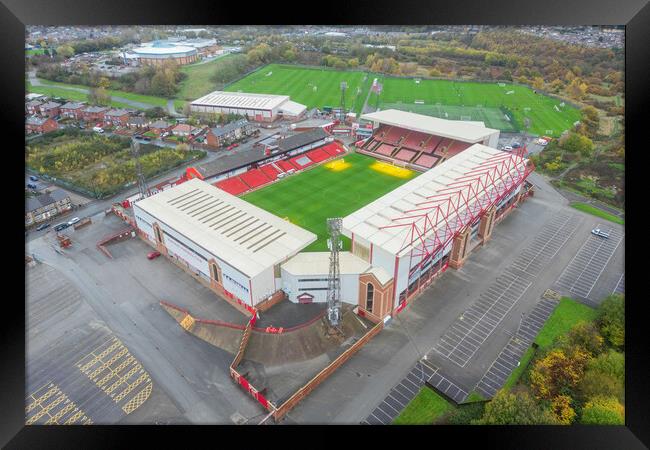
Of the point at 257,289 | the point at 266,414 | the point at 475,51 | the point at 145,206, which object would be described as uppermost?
the point at 475,51

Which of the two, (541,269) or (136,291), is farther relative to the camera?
(541,269)

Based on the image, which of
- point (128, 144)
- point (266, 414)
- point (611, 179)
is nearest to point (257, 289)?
point (266, 414)

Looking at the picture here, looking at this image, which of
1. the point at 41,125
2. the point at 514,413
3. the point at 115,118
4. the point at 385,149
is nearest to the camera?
the point at 514,413

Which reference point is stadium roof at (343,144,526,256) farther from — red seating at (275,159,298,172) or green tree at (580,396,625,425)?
red seating at (275,159,298,172)

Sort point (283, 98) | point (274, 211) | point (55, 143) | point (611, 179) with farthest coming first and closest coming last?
point (283, 98), point (55, 143), point (611, 179), point (274, 211)

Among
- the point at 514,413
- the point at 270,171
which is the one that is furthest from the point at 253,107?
the point at 514,413

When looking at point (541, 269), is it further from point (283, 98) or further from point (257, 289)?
point (283, 98)

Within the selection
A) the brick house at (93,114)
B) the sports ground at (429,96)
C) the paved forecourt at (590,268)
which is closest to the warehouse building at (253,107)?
the sports ground at (429,96)

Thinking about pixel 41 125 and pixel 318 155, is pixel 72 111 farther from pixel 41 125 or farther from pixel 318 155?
pixel 318 155
